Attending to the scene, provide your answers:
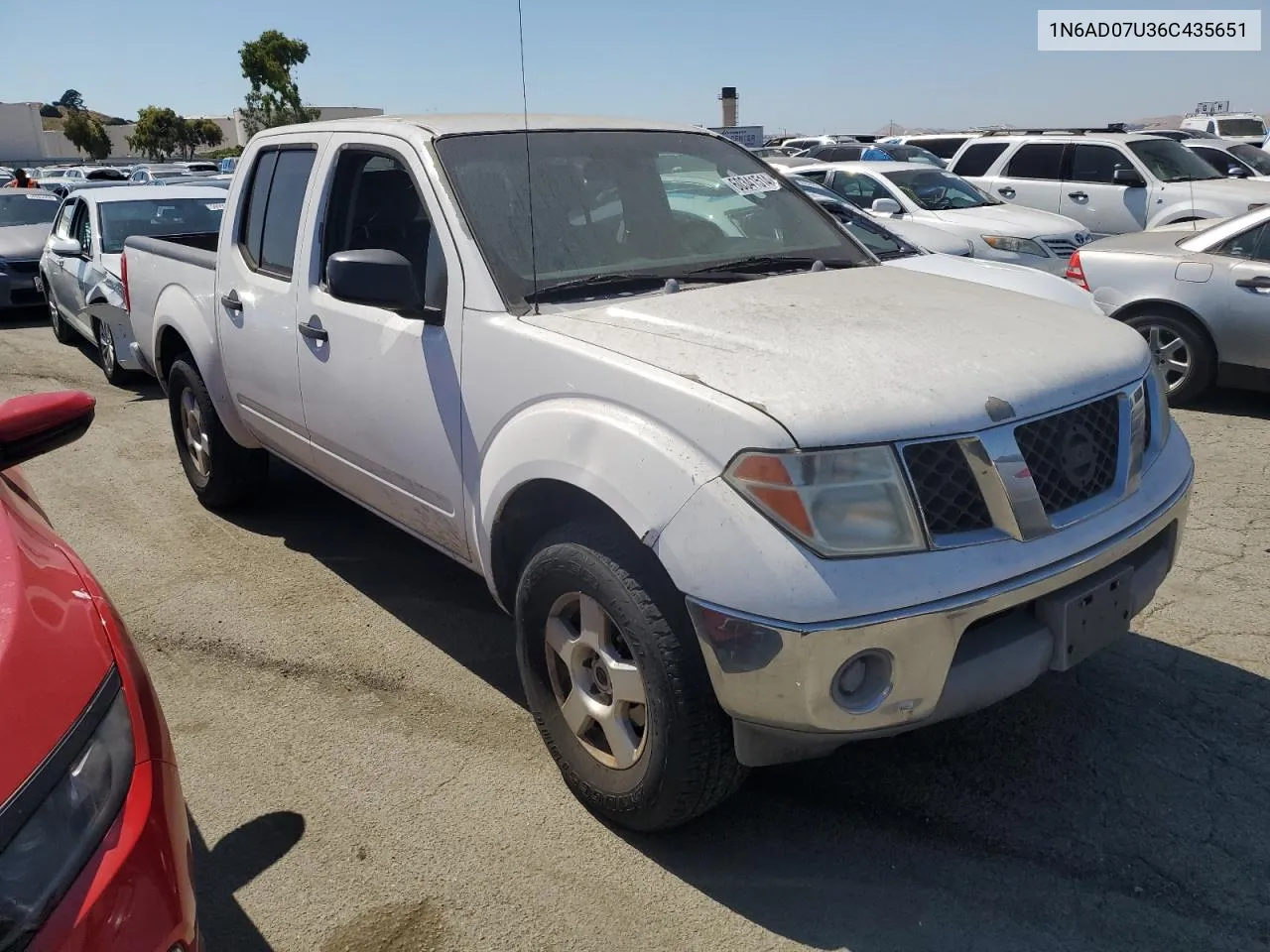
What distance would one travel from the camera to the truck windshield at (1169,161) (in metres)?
13.1

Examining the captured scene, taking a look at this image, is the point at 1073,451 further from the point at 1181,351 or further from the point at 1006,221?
the point at 1006,221

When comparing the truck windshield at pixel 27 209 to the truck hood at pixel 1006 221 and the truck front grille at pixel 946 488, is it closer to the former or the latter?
the truck hood at pixel 1006 221

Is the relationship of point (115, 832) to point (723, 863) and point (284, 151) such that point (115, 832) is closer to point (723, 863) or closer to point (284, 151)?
point (723, 863)

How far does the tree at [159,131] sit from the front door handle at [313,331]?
73477 mm

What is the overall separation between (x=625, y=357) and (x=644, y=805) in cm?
117

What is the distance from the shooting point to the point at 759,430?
2.34 meters

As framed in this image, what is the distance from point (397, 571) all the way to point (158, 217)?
6730 millimetres

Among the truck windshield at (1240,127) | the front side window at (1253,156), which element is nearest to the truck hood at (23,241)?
the front side window at (1253,156)

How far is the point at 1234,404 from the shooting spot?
24.1 feet

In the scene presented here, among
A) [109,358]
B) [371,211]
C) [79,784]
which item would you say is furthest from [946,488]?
[109,358]

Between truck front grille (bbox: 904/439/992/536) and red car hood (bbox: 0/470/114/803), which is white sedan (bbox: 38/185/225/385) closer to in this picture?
red car hood (bbox: 0/470/114/803)

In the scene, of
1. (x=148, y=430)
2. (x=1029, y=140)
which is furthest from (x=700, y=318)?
(x=1029, y=140)

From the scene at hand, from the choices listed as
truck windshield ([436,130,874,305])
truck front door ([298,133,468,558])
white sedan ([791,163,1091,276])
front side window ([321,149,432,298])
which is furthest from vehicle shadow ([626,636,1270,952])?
white sedan ([791,163,1091,276])

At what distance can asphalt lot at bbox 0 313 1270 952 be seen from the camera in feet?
8.50
